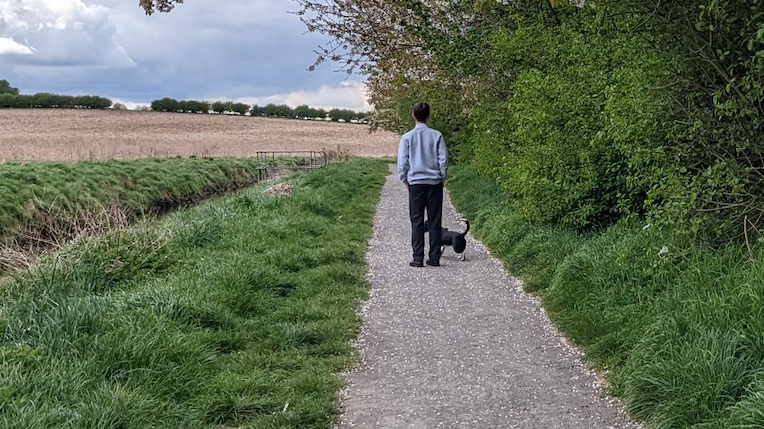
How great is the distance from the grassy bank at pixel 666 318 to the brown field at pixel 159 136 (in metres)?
26.5

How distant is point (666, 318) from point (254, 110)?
90708 mm

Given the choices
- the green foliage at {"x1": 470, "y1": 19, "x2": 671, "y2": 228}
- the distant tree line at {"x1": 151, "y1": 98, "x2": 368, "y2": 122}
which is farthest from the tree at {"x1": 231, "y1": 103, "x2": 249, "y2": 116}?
the green foliage at {"x1": 470, "y1": 19, "x2": 671, "y2": 228}

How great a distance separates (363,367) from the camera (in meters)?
5.25

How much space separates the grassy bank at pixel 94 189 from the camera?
53.9ft

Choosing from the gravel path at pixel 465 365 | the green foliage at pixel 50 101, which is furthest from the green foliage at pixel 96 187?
the green foliage at pixel 50 101

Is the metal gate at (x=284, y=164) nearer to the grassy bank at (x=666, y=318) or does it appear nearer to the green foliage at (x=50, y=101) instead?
the grassy bank at (x=666, y=318)

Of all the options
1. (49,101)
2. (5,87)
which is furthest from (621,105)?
(5,87)

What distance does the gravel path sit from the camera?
4.27 meters

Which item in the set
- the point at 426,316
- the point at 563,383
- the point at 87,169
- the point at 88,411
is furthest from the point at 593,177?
the point at 87,169

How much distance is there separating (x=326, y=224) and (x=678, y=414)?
9095mm

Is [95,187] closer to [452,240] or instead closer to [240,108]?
[452,240]

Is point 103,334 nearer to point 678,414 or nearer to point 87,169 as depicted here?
point 678,414

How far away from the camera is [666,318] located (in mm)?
4719

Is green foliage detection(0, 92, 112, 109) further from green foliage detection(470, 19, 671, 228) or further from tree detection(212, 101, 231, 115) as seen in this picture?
green foliage detection(470, 19, 671, 228)
